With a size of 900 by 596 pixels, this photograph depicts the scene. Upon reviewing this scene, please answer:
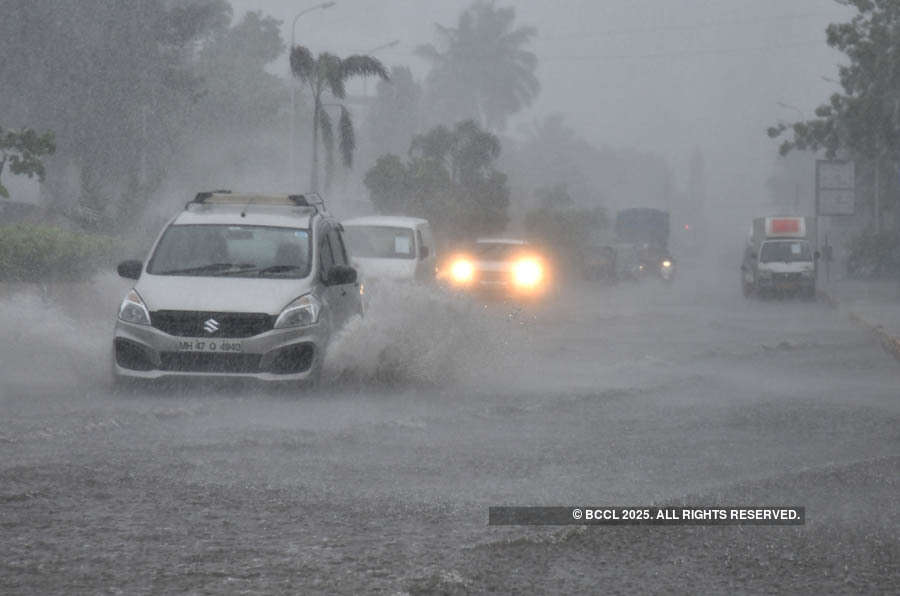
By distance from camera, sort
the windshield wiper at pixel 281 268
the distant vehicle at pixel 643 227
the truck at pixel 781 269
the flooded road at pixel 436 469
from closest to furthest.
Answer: the flooded road at pixel 436 469
the windshield wiper at pixel 281 268
the truck at pixel 781 269
the distant vehicle at pixel 643 227

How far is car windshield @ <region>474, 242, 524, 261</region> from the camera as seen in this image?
3170 centimetres

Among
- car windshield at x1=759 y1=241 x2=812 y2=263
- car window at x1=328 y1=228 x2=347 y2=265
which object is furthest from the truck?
car window at x1=328 y1=228 x2=347 y2=265

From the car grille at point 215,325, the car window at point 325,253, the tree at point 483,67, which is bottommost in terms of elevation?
the car grille at point 215,325

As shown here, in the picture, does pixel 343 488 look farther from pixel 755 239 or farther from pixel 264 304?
pixel 755 239

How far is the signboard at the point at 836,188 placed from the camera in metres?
54.8

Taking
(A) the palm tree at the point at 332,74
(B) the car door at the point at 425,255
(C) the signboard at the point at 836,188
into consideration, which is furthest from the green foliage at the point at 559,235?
(B) the car door at the point at 425,255

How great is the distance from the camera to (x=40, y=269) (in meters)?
21.6

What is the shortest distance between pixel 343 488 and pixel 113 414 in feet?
12.5

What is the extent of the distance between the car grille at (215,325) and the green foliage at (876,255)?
51454 mm

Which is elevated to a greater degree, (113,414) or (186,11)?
(186,11)

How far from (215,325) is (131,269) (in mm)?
1599

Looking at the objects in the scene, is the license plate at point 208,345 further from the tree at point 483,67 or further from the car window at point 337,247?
the tree at point 483,67

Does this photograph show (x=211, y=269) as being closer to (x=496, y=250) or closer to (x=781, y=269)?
(x=496, y=250)

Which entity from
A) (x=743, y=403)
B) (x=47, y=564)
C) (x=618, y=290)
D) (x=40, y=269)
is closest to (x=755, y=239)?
(x=618, y=290)
